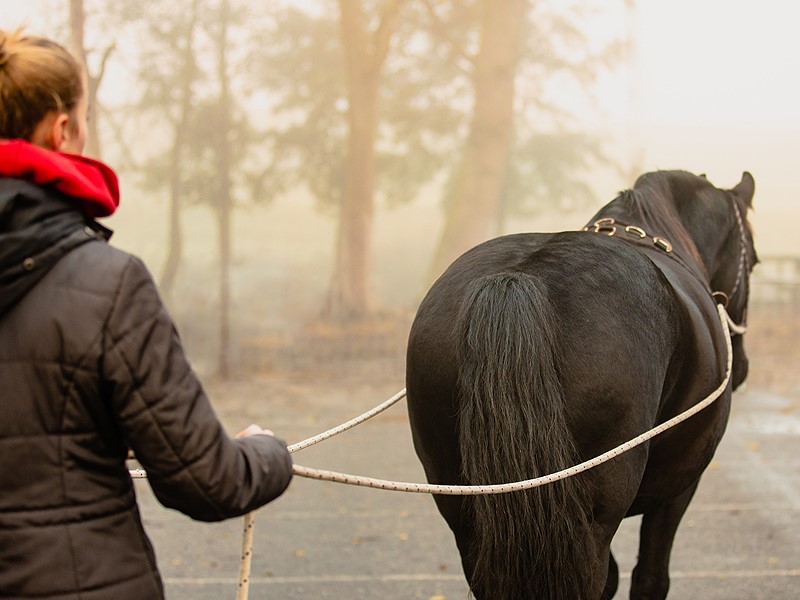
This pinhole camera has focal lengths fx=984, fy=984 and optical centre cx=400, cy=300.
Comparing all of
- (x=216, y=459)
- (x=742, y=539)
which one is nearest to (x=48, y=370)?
(x=216, y=459)

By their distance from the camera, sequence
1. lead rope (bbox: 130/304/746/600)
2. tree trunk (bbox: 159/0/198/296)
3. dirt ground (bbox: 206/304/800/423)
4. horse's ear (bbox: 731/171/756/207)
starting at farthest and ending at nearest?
tree trunk (bbox: 159/0/198/296) < dirt ground (bbox: 206/304/800/423) < horse's ear (bbox: 731/171/756/207) < lead rope (bbox: 130/304/746/600)

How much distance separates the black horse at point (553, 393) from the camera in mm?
2738

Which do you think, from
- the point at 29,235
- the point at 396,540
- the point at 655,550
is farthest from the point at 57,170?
the point at 396,540

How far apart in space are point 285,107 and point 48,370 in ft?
66.3

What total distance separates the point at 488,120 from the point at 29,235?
A: 15.5 metres

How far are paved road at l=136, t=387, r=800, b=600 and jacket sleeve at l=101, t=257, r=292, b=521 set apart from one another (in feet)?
11.1

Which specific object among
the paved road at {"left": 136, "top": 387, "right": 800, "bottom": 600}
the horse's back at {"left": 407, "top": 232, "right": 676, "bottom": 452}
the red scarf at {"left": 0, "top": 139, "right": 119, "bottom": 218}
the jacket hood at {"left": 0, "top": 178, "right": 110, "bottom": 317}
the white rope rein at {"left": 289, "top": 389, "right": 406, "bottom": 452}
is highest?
the red scarf at {"left": 0, "top": 139, "right": 119, "bottom": 218}

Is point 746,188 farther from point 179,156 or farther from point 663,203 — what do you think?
point 179,156

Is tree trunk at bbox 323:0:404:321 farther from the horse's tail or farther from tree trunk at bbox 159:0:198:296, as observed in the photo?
the horse's tail

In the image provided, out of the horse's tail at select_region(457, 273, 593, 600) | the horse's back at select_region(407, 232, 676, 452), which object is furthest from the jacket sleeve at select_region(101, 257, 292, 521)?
the horse's back at select_region(407, 232, 676, 452)

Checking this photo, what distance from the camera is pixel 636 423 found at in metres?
2.96

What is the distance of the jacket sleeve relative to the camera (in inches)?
64.4

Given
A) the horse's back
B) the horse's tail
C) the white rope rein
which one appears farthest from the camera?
the horse's back

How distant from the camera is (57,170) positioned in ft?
5.32
